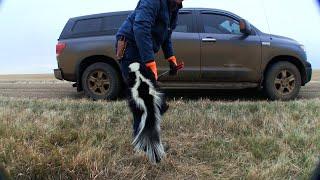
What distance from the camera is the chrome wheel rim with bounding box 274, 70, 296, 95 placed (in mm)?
9969

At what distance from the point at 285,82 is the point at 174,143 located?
4.19m

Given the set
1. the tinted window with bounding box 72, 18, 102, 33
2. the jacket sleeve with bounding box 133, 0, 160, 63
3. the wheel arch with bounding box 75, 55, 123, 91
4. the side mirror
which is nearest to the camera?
the jacket sleeve with bounding box 133, 0, 160, 63

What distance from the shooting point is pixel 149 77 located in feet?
16.9

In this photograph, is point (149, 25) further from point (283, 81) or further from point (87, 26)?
point (87, 26)

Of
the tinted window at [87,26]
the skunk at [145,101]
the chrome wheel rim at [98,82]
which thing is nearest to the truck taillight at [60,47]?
the tinted window at [87,26]

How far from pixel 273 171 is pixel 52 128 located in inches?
102

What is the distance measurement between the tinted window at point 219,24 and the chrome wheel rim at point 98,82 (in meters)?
1.95

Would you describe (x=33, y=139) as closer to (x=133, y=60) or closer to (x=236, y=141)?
(x=133, y=60)

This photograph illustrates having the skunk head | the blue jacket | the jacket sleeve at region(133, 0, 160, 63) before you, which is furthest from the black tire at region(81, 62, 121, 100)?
the jacket sleeve at region(133, 0, 160, 63)

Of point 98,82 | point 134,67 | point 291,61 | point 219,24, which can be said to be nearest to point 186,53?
point 219,24

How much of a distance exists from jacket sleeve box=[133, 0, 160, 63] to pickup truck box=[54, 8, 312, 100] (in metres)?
4.63

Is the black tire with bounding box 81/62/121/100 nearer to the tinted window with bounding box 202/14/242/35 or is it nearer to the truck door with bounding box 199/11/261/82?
the truck door with bounding box 199/11/261/82

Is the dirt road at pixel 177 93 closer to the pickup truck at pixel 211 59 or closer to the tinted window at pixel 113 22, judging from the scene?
the pickup truck at pixel 211 59

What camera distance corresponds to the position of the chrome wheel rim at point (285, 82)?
9.97m
